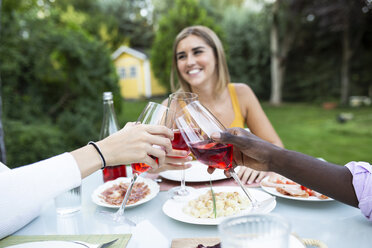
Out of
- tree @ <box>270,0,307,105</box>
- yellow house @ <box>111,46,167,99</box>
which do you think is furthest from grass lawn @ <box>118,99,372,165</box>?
yellow house @ <box>111,46,167,99</box>

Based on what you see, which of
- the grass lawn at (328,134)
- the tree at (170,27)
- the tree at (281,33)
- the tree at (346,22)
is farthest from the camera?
the tree at (281,33)

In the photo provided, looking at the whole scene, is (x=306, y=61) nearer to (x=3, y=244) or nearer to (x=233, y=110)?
(x=233, y=110)

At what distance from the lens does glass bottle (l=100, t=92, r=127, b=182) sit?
1.79 meters

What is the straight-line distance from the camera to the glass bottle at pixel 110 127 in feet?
5.89

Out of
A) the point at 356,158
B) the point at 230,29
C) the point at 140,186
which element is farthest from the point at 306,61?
the point at 140,186

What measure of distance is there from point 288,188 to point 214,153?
1.56 feet

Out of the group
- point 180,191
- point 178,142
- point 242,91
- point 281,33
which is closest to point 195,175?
point 180,191

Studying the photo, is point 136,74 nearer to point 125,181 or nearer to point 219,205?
point 125,181

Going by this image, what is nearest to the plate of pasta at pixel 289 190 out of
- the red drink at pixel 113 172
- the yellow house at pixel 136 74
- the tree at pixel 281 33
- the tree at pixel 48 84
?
the red drink at pixel 113 172

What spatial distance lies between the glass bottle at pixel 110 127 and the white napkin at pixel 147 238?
26.1 inches

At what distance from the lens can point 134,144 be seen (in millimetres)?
1092

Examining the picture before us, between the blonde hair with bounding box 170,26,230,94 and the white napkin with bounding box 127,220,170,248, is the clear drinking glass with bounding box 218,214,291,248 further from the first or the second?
the blonde hair with bounding box 170,26,230,94

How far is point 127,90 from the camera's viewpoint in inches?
938

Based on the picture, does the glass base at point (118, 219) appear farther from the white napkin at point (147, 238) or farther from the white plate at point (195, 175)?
the white plate at point (195, 175)
